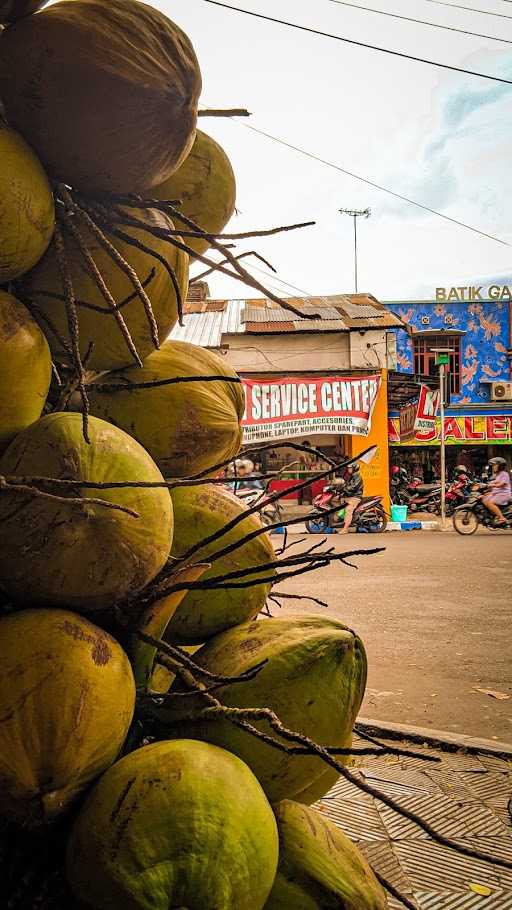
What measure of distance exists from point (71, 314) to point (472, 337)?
23.3 meters

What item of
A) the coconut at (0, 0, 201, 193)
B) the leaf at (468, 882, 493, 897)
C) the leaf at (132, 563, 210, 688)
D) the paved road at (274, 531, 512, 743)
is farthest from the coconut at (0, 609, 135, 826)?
the paved road at (274, 531, 512, 743)

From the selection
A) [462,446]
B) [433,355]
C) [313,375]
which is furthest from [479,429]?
[313,375]

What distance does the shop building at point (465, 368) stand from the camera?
21.5 metres

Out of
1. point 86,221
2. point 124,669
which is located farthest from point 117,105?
point 124,669

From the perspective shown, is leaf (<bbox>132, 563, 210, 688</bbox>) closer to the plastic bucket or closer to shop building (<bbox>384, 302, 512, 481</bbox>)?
the plastic bucket

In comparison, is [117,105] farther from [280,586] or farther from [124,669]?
[280,586]

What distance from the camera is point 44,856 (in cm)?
92

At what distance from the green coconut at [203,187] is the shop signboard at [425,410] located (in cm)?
1573

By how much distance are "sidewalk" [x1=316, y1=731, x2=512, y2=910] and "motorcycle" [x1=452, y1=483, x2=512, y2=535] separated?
11254mm

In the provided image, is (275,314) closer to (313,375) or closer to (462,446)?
(313,375)

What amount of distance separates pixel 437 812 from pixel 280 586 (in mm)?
5442

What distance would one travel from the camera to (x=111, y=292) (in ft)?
3.42

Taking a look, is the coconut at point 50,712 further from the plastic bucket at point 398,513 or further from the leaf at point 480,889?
the plastic bucket at point 398,513

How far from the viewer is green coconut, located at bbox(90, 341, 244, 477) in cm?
117
